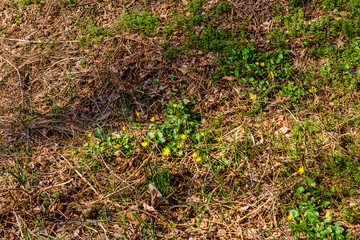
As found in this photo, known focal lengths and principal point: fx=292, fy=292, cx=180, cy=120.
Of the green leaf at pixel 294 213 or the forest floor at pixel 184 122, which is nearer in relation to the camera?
the green leaf at pixel 294 213

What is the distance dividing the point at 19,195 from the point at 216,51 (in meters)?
2.94

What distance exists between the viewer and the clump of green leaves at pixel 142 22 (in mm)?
4410

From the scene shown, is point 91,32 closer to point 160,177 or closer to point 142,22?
point 142,22

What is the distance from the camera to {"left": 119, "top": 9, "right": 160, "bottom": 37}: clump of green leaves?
4.41 metres

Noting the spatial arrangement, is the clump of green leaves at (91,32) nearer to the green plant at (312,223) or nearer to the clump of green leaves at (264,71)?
the clump of green leaves at (264,71)

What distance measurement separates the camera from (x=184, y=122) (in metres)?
3.31

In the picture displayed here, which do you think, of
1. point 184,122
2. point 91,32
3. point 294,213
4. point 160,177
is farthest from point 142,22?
point 294,213

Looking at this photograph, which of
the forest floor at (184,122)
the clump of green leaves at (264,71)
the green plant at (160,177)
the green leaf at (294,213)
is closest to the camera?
the green leaf at (294,213)

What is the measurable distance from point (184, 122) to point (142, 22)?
204 centimetres

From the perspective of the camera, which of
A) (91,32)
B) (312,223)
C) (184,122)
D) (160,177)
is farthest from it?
(91,32)

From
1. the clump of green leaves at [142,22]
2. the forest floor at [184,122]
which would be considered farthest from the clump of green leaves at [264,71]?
the clump of green leaves at [142,22]

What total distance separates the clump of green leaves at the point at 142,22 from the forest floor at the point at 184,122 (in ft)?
0.07

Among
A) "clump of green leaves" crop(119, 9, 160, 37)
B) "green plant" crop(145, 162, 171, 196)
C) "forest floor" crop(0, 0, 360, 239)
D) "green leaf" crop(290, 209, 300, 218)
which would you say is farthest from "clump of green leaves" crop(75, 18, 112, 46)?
"green leaf" crop(290, 209, 300, 218)

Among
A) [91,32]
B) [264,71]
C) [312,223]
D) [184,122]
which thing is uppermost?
[91,32]
